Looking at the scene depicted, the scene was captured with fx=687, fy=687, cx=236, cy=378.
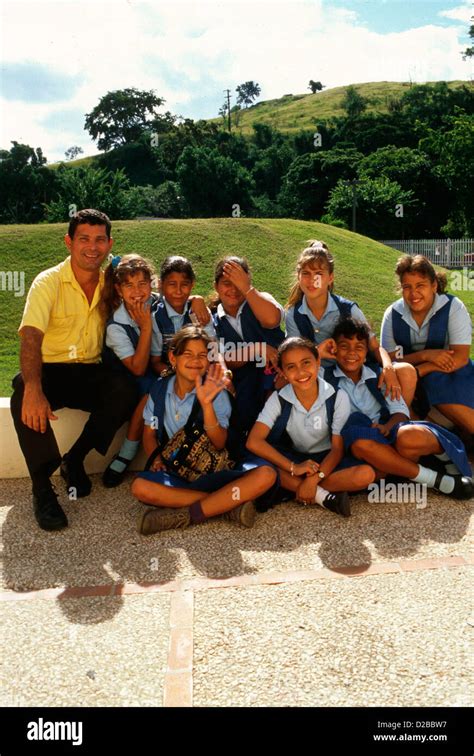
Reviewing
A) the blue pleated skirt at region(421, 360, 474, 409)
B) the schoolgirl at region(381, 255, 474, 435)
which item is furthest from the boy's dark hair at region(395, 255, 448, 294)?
the blue pleated skirt at region(421, 360, 474, 409)

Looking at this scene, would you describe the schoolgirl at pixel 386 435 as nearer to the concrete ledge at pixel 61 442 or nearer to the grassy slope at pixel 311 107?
the concrete ledge at pixel 61 442

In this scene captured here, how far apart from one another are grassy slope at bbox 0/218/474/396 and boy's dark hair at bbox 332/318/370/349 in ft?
20.6

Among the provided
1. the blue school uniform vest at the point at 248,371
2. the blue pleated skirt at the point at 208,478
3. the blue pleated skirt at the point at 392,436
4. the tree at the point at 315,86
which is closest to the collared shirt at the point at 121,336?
the blue school uniform vest at the point at 248,371

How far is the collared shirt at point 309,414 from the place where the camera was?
4.04 metres

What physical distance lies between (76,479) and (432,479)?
2.22 metres

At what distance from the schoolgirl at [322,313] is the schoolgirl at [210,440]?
0.78 m

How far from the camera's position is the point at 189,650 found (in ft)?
8.65

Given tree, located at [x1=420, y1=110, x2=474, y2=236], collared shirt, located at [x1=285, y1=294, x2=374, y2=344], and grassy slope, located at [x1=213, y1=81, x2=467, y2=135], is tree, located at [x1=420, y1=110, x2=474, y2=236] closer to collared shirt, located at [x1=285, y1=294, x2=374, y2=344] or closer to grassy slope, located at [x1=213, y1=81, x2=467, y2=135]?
collared shirt, located at [x1=285, y1=294, x2=374, y2=344]

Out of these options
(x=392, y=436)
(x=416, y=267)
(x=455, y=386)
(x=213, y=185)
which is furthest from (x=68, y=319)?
(x=213, y=185)

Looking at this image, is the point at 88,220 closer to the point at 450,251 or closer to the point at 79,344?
the point at 79,344

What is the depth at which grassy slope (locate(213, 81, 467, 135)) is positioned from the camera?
74875mm

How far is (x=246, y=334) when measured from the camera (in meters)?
4.69

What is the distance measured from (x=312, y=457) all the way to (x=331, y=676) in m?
1.82
